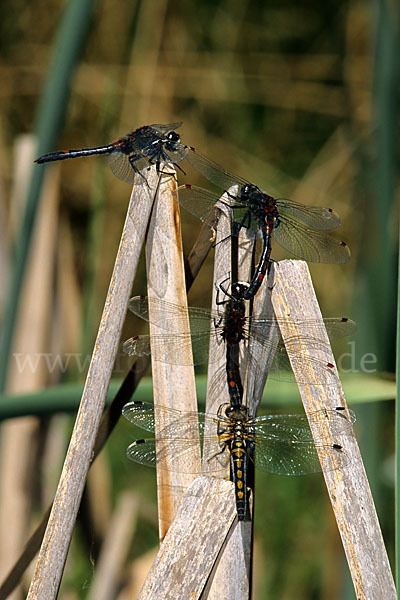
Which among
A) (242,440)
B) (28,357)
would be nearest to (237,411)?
(242,440)

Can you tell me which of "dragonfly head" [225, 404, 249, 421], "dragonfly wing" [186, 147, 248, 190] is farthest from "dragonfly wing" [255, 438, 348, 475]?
"dragonfly wing" [186, 147, 248, 190]

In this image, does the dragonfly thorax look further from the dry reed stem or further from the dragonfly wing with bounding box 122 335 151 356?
the dry reed stem

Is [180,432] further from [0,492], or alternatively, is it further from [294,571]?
[294,571]

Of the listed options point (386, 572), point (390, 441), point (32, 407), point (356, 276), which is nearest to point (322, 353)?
point (386, 572)

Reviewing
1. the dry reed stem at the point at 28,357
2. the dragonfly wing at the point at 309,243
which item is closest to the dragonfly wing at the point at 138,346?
the dragonfly wing at the point at 309,243

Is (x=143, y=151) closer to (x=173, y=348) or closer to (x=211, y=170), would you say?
(x=211, y=170)

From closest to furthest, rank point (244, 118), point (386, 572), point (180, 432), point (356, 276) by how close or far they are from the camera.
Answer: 1. point (386, 572)
2. point (180, 432)
3. point (356, 276)
4. point (244, 118)

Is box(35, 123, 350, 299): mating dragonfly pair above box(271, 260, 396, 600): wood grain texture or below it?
above
